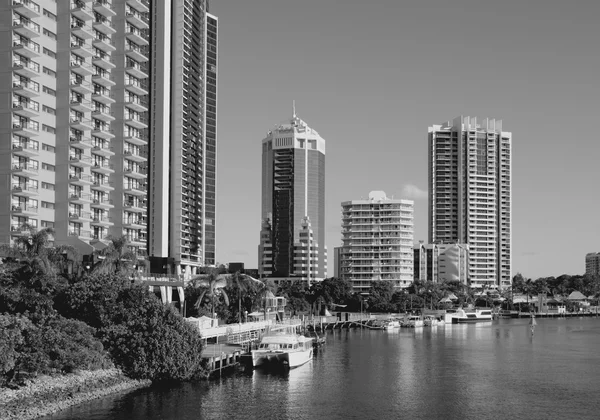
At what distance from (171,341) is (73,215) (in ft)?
164

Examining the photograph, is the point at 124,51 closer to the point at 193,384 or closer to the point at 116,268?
the point at 116,268

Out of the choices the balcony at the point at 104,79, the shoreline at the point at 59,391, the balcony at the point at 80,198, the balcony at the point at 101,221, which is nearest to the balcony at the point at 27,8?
the balcony at the point at 104,79

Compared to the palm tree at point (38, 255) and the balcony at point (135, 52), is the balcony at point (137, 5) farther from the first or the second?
the palm tree at point (38, 255)

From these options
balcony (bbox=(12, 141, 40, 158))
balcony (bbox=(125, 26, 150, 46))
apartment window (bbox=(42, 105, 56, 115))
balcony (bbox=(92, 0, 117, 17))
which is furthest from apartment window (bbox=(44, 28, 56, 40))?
balcony (bbox=(12, 141, 40, 158))

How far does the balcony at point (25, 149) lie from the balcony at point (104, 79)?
60.8 ft

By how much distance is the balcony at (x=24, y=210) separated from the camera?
118 metres

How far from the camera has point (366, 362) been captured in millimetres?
120812

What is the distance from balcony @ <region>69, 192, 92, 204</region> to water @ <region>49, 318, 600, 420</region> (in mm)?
48451

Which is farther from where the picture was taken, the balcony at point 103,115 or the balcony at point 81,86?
the balcony at point 103,115

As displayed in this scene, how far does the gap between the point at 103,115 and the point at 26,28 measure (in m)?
22.5

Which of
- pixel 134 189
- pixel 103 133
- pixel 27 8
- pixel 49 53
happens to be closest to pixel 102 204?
pixel 134 189

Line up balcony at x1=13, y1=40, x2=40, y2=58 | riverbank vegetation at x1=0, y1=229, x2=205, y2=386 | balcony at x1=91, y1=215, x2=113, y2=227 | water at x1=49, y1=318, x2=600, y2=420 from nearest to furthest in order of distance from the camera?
1. water at x1=49, y1=318, x2=600, y2=420
2. riverbank vegetation at x1=0, y1=229, x2=205, y2=386
3. balcony at x1=13, y1=40, x2=40, y2=58
4. balcony at x1=91, y1=215, x2=113, y2=227

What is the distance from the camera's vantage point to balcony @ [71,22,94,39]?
129m

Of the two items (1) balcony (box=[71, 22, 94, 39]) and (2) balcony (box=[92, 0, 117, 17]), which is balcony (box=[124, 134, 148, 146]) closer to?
(1) balcony (box=[71, 22, 94, 39])
